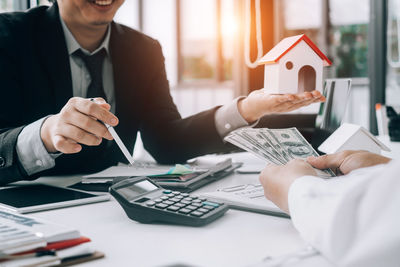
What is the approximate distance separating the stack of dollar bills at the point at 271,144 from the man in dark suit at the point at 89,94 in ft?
0.41

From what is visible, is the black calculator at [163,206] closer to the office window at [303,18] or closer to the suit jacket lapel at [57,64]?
the suit jacket lapel at [57,64]

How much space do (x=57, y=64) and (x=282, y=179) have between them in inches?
36.5

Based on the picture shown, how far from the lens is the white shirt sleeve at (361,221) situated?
1.65 ft

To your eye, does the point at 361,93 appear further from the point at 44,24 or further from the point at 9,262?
the point at 9,262

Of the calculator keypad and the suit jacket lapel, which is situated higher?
the suit jacket lapel

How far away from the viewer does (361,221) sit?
0.52m

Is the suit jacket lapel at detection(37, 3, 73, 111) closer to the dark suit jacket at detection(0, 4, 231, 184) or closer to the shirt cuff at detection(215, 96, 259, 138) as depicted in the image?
the dark suit jacket at detection(0, 4, 231, 184)

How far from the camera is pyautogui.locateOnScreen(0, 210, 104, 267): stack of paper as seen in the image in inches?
21.0

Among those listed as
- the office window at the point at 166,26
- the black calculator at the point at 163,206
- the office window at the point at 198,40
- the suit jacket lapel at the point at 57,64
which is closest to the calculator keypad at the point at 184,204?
the black calculator at the point at 163,206

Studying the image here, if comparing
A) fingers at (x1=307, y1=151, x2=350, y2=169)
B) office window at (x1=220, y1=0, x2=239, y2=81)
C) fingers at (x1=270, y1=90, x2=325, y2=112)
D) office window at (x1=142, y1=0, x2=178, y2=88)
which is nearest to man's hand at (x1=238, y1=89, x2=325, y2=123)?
fingers at (x1=270, y1=90, x2=325, y2=112)

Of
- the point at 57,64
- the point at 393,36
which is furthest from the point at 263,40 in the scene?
the point at 57,64

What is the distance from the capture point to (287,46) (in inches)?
44.1

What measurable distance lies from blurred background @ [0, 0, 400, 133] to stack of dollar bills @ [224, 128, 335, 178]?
1760mm

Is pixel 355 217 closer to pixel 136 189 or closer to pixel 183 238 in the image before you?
pixel 183 238
